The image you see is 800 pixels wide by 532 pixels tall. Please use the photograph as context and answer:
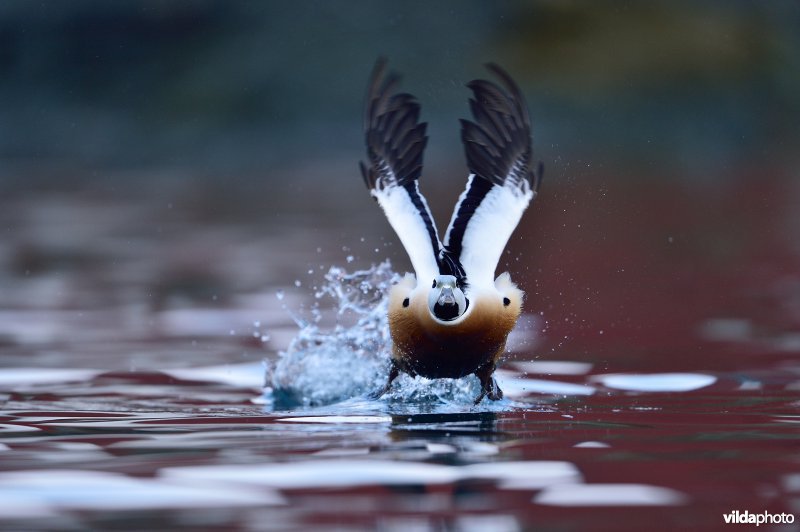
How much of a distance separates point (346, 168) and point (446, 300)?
79.9 feet

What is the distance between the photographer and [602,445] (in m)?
7.14

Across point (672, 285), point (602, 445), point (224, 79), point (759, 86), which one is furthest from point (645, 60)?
point (602, 445)

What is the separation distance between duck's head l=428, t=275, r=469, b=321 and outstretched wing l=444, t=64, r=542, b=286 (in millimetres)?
249

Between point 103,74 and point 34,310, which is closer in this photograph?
point 34,310

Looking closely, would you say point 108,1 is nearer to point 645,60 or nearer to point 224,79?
point 224,79

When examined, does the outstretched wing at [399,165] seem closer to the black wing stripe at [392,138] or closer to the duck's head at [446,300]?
the black wing stripe at [392,138]

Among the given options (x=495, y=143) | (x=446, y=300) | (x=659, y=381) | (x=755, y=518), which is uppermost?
(x=495, y=143)

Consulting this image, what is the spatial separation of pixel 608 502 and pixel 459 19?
128ft

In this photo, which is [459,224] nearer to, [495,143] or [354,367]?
[495,143]

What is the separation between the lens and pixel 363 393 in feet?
30.6

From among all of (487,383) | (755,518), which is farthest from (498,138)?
(755,518)

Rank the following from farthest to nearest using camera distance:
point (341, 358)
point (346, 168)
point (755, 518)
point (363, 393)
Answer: point (346, 168) < point (341, 358) < point (363, 393) < point (755, 518)

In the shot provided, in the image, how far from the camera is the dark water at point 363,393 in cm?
587

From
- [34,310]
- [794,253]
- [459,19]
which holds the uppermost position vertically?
[459,19]
